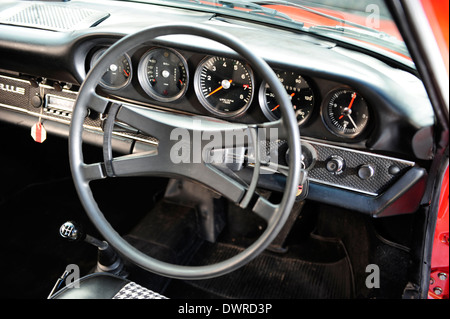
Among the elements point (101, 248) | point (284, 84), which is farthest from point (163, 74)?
point (101, 248)

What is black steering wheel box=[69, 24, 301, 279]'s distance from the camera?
116 cm

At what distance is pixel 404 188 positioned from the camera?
1.61 metres

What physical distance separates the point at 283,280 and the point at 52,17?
5.97ft

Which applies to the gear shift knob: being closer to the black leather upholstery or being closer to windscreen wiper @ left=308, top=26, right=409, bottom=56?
the black leather upholstery

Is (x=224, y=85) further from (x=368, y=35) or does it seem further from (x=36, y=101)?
(x=36, y=101)

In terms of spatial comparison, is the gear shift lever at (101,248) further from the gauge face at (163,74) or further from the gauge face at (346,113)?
the gauge face at (346,113)

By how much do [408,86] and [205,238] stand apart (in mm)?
1523

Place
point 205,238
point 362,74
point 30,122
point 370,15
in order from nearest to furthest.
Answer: point 362,74 → point 370,15 → point 30,122 → point 205,238

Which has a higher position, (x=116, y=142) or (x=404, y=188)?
(x=404, y=188)

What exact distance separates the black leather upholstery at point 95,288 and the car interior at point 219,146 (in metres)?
0.15

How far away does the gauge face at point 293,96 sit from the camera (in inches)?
62.5
